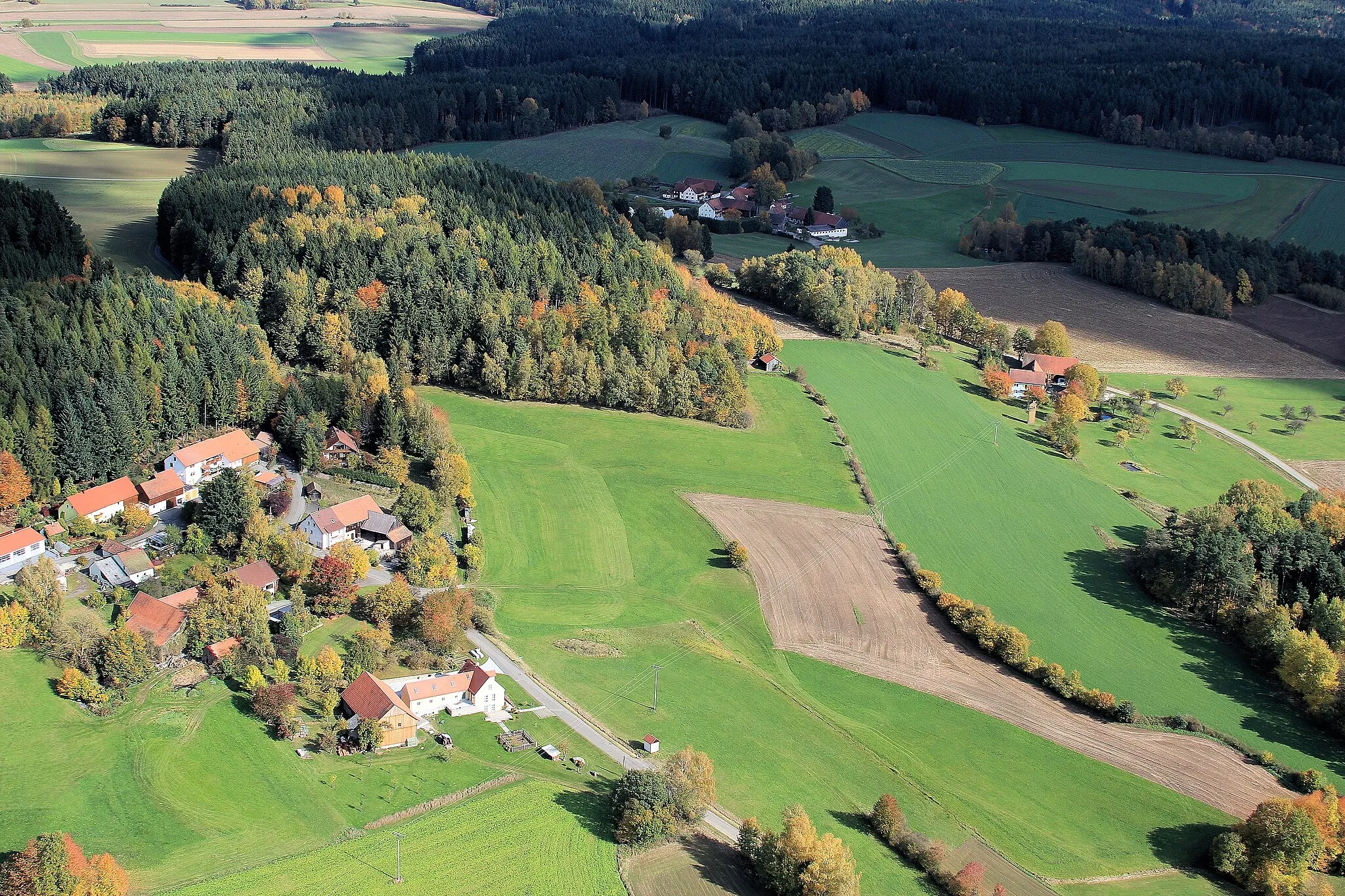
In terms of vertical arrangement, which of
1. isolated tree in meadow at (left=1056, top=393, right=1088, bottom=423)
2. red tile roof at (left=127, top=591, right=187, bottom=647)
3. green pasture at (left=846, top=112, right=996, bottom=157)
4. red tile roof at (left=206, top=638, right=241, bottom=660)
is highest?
green pasture at (left=846, top=112, right=996, bottom=157)

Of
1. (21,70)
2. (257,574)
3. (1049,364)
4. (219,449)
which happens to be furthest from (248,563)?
(21,70)

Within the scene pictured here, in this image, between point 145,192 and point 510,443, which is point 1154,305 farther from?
point 145,192

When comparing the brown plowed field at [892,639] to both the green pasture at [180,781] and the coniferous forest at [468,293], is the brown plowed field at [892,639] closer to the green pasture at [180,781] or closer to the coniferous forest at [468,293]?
the coniferous forest at [468,293]

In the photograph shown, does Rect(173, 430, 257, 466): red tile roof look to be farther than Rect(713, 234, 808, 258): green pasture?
No

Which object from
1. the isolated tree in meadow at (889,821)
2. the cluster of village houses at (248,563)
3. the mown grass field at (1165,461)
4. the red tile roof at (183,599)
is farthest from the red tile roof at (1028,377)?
the red tile roof at (183,599)

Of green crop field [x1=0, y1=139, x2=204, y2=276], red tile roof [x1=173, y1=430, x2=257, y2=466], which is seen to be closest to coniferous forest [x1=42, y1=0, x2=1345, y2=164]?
green crop field [x1=0, y1=139, x2=204, y2=276]

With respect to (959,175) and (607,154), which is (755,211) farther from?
(959,175)

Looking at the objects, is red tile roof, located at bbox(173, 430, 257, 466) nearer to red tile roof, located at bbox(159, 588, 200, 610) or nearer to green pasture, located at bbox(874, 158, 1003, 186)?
red tile roof, located at bbox(159, 588, 200, 610)
